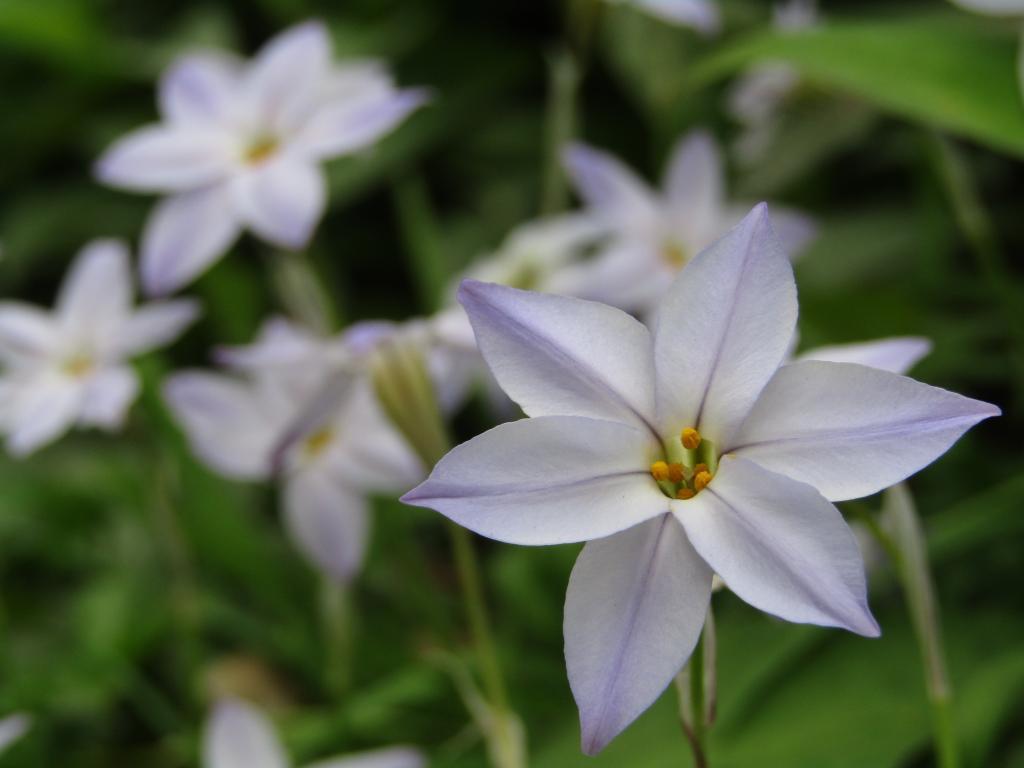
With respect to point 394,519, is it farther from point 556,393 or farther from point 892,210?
point 892,210

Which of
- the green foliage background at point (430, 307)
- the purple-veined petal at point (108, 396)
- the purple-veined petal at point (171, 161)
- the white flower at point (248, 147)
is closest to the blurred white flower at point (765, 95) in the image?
the green foliage background at point (430, 307)

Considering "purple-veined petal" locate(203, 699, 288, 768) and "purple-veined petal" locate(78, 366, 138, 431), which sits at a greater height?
"purple-veined petal" locate(78, 366, 138, 431)

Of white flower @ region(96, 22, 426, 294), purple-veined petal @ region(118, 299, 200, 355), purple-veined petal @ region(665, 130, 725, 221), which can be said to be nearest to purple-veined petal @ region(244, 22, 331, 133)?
white flower @ region(96, 22, 426, 294)

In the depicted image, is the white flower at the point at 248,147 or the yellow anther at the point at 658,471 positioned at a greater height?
the white flower at the point at 248,147

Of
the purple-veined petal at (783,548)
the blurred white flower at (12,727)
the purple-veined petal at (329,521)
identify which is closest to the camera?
the purple-veined petal at (783,548)

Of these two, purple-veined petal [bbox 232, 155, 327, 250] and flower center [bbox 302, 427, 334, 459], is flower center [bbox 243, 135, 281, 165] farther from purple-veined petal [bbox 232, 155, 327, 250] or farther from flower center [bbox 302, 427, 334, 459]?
flower center [bbox 302, 427, 334, 459]

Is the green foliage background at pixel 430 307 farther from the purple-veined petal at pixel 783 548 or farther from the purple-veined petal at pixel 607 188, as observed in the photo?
the purple-veined petal at pixel 783 548
